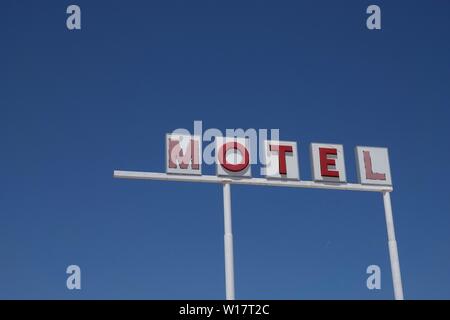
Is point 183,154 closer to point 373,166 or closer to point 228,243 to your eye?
point 228,243

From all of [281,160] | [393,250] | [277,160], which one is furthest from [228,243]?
[393,250]

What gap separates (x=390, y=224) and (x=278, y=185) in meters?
5.73

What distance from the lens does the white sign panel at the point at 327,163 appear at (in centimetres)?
2762

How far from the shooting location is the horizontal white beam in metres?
25.5

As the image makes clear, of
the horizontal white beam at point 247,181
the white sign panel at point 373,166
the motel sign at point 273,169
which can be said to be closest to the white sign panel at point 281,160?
the motel sign at point 273,169

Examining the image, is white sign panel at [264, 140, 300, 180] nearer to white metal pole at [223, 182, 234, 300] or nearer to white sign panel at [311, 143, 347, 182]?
white sign panel at [311, 143, 347, 182]

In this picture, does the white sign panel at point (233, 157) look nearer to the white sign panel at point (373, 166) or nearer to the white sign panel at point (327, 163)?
the white sign panel at point (327, 163)

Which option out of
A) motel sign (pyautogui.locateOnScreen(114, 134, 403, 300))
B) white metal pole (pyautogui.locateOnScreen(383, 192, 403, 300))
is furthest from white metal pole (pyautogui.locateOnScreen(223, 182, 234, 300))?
white metal pole (pyautogui.locateOnScreen(383, 192, 403, 300))

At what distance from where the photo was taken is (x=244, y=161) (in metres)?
26.9

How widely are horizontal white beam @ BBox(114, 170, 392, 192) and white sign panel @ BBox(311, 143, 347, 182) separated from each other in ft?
1.09

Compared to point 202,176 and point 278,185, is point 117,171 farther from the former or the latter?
→ point 278,185

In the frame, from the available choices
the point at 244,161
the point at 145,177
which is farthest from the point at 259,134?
the point at 145,177

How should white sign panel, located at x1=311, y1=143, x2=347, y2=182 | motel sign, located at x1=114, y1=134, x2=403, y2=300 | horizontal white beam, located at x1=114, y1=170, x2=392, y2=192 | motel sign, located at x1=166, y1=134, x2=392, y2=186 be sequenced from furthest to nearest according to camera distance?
1. white sign panel, located at x1=311, y1=143, x2=347, y2=182
2. motel sign, located at x1=166, y1=134, x2=392, y2=186
3. motel sign, located at x1=114, y1=134, x2=403, y2=300
4. horizontal white beam, located at x1=114, y1=170, x2=392, y2=192

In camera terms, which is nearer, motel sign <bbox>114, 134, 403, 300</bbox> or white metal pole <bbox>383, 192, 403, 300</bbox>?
motel sign <bbox>114, 134, 403, 300</bbox>
